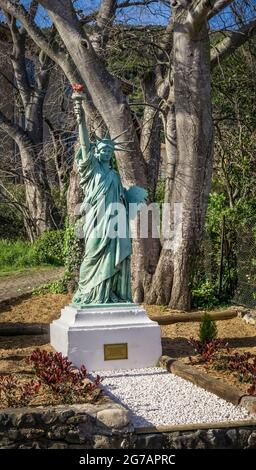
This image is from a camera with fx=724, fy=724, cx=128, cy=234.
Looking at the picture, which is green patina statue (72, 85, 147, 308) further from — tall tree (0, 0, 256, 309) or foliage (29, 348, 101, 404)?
tall tree (0, 0, 256, 309)

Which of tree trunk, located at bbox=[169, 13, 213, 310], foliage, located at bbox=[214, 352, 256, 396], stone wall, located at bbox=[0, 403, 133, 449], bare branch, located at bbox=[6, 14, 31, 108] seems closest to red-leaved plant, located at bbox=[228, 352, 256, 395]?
foliage, located at bbox=[214, 352, 256, 396]

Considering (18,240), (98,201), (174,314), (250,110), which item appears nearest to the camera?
(98,201)

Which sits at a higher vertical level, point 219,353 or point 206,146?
point 206,146

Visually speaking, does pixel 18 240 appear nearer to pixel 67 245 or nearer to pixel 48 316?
pixel 67 245

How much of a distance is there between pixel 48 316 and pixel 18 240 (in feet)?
35.5

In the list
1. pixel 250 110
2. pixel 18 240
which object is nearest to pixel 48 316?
pixel 250 110

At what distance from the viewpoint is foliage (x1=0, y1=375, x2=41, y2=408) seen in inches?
258

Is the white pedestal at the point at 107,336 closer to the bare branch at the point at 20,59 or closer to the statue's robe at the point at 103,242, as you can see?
the statue's robe at the point at 103,242

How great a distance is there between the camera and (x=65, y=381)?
709 centimetres

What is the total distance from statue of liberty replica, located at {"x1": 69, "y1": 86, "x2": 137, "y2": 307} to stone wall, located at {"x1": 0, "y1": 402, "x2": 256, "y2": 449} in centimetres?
242

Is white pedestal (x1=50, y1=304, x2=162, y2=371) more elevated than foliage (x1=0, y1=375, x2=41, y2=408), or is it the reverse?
white pedestal (x1=50, y1=304, x2=162, y2=371)

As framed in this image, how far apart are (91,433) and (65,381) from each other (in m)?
0.87

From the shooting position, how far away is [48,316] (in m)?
12.8

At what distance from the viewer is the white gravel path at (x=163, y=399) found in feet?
22.0
